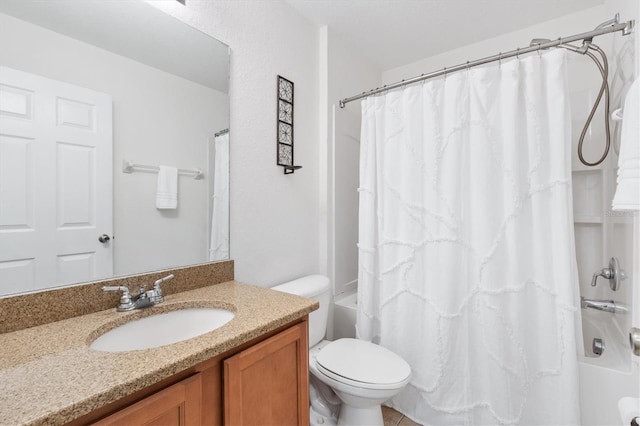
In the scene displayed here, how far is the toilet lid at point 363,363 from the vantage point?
1.33 metres

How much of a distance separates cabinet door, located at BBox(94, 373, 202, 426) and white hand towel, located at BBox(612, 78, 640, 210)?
124cm

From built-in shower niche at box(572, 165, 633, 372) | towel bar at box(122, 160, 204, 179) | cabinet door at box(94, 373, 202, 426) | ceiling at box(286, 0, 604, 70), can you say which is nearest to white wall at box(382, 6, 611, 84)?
ceiling at box(286, 0, 604, 70)

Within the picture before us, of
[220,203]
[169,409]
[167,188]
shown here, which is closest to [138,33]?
[167,188]

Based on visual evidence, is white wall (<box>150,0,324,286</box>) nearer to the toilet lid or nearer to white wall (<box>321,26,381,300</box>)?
white wall (<box>321,26,381,300</box>)

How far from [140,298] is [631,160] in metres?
1.59

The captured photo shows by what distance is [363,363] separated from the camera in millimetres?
1450

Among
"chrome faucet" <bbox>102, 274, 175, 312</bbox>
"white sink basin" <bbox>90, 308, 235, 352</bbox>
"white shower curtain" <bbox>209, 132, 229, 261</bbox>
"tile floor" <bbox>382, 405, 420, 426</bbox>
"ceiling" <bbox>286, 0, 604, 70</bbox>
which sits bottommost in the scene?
"tile floor" <bbox>382, 405, 420, 426</bbox>

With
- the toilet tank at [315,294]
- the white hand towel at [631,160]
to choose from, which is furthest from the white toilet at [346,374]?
the white hand towel at [631,160]

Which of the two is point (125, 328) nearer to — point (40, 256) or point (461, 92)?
point (40, 256)

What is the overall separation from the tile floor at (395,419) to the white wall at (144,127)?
141cm

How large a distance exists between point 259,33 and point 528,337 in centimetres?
211

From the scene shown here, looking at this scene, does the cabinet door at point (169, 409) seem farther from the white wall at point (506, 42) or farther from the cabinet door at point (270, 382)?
the white wall at point (506, 42)

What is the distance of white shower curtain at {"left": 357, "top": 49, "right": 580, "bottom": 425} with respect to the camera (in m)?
1.33

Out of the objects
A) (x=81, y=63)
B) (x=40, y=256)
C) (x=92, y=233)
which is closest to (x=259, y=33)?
(x=81, y=63)
